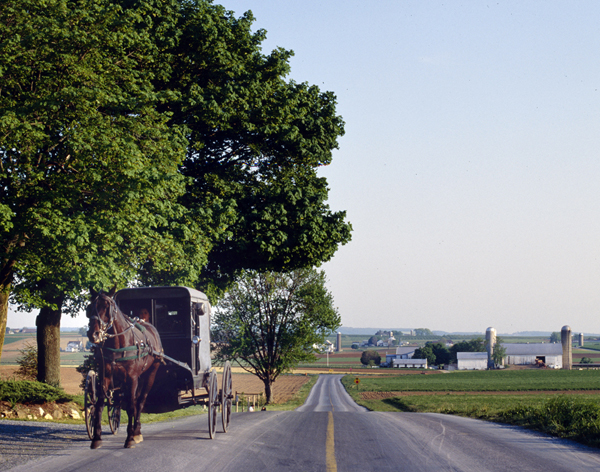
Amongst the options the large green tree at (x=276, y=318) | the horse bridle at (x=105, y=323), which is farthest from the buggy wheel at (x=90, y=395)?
the large green tree at (x=276, y=318)

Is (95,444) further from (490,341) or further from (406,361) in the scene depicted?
(490,341)

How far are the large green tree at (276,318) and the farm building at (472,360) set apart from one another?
365 ft

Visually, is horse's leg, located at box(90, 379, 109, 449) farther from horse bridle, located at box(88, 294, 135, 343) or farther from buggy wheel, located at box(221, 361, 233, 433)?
buggy wheel, located at box(221, 361, 233, 433)

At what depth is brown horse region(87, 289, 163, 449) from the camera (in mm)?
8391

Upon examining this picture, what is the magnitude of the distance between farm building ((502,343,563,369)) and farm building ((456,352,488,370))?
8743 mm

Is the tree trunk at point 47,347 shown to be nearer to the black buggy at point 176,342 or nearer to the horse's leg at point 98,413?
the black buggy at point 176,342

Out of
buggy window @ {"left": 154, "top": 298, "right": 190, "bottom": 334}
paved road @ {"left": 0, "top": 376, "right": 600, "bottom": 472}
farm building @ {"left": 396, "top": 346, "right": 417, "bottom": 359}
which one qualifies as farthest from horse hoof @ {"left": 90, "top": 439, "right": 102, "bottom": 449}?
farm building @ {"left": 396, "top": 346, "right": 417, "bottom": 359}

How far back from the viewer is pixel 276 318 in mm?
44812

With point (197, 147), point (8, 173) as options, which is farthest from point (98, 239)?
point (197, 147)

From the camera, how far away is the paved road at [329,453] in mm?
8211

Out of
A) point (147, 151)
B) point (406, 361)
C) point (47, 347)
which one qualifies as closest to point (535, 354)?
point (406, 361)

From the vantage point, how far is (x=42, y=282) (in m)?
17.6

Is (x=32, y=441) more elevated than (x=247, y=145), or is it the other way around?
(x=247, y=145)

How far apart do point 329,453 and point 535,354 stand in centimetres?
15797
